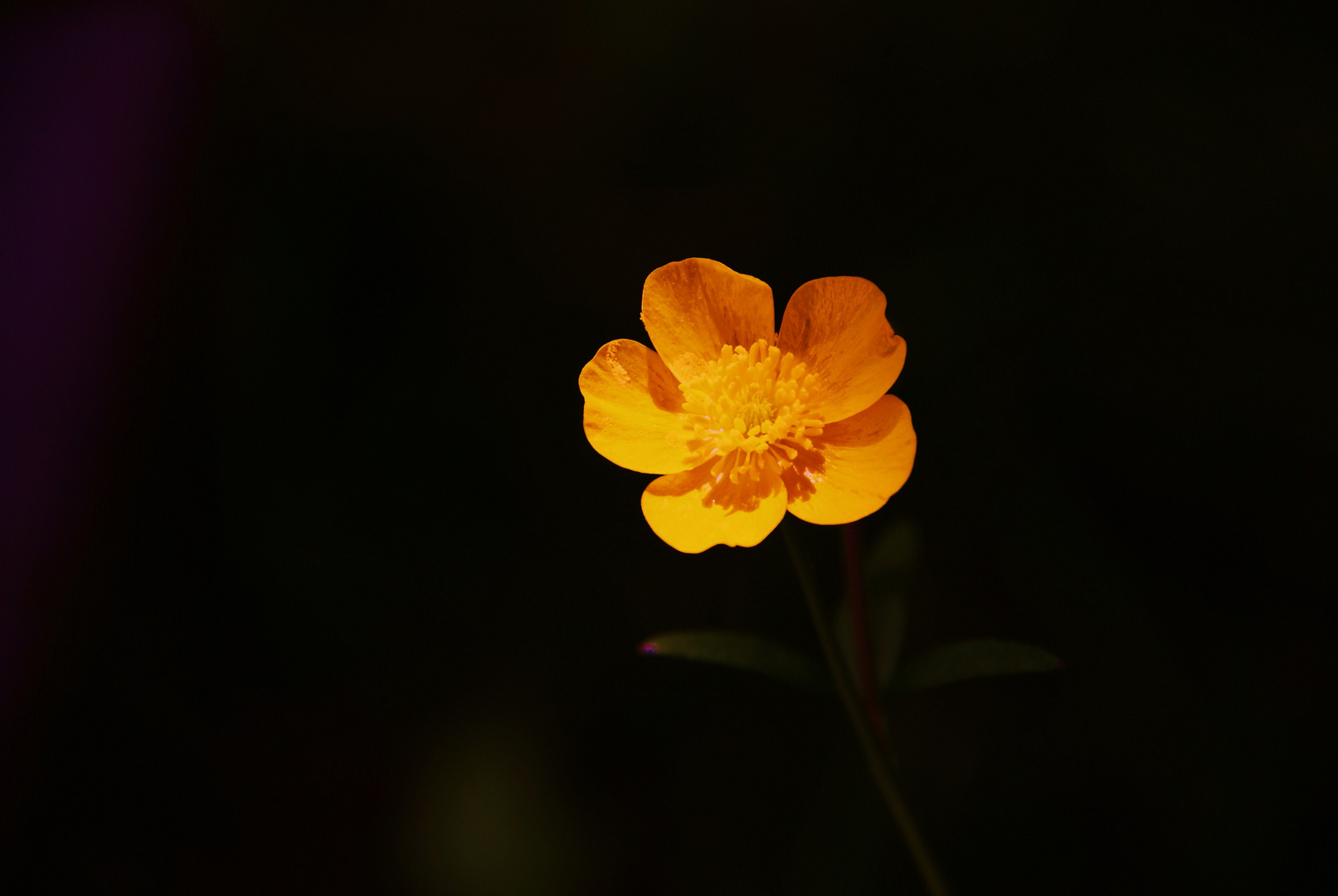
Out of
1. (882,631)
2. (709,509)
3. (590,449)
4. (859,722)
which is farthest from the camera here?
(590,449)

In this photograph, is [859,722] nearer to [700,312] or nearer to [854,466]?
[854,466]

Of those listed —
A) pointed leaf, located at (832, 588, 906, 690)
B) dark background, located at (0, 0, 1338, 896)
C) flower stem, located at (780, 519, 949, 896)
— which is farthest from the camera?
dark background, located at (0, 0, 1338, 896)

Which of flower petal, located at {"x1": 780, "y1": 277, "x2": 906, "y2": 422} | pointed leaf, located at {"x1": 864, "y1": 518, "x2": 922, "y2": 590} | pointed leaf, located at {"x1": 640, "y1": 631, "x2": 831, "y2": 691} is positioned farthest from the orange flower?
pointed leaf, located at {"x1": 864, "y1": 518, "x2": 922, "y2": 590}

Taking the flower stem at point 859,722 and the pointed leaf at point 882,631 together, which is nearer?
the flower stem at point 859,722

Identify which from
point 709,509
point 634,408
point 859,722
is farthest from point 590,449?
point 859,722

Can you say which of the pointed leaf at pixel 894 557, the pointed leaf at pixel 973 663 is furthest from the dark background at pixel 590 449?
the pointed leaf at pixel 973 663

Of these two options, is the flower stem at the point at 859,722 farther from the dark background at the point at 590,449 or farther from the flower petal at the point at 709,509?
the dark background at the point at 590,449

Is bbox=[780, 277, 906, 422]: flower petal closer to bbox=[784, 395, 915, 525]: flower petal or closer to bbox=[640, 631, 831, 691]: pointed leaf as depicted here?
bbox=[784, 395, 915, 525]: flower petal
